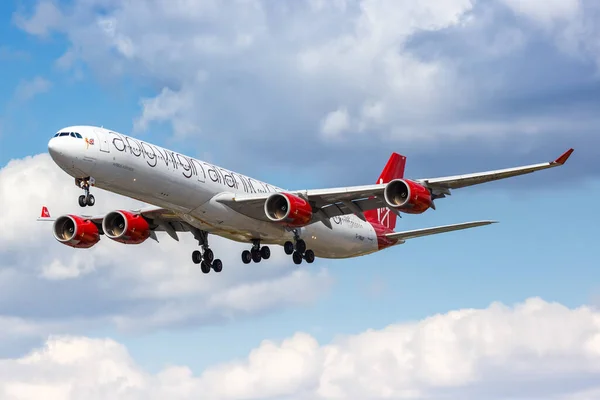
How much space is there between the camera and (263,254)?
222ft

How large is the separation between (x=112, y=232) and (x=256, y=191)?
8988 mm

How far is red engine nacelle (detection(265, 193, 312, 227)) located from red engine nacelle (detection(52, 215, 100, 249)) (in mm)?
13044

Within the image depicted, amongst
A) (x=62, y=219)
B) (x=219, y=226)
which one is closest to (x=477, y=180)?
(x=219, y=226)

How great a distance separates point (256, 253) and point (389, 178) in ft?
46.8

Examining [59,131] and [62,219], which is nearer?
[59,131]

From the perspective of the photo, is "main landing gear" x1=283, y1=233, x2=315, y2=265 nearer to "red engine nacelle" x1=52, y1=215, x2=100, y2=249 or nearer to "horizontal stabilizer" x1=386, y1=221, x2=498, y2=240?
"horizontal stabilizer" x1=386, y1=221, x2=498, y2=240

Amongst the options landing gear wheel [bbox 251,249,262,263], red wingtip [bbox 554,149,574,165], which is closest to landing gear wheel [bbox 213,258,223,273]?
landing gear wheel [bbox 251,249,262,263]

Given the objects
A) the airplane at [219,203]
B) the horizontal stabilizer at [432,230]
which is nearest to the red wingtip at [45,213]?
the airplane at [219,203]

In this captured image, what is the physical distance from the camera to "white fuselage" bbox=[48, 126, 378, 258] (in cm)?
5703

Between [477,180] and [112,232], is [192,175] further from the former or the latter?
[477,180]

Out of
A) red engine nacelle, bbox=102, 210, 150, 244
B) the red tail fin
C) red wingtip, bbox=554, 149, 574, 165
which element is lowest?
red wingtip, bbox=554, 149, 574, 165

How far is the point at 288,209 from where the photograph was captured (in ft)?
203

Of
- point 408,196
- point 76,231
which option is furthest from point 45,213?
point 408,196

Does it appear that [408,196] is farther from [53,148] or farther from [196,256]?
[53,148]
